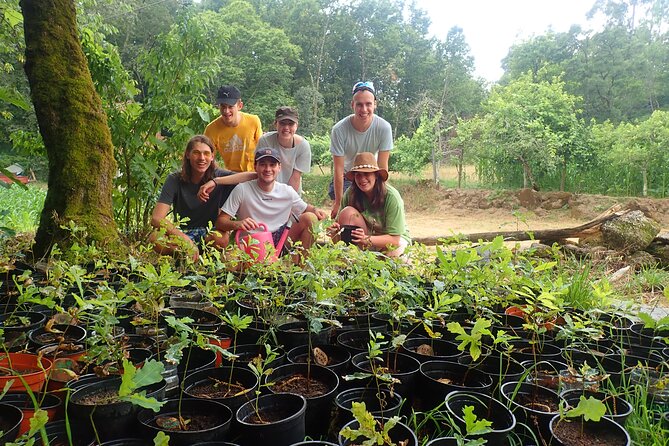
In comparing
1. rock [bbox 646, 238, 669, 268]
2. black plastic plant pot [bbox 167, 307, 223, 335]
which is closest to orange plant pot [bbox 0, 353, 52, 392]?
black plastic plant pot [bbox 167, 307, 223, 335]

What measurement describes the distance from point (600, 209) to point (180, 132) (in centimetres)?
1050

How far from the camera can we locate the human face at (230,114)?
4.02 meters

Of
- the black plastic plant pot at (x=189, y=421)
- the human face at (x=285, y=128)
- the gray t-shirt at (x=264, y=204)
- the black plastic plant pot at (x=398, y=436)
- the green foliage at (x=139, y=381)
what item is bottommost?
the black plastic plant pot at (x=398, y=436)

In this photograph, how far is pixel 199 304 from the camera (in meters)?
2.11

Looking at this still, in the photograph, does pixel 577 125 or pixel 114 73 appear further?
pixel 577 125

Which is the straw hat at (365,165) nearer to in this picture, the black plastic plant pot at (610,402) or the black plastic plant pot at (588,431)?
the black plastic plant pot at (610,402)

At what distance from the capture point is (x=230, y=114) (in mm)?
4062

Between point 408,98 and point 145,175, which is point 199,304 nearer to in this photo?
point 145,175

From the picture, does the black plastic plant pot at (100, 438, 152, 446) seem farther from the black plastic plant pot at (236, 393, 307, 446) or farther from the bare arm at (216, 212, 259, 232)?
the bare arm at (216, 212, 259, 232)

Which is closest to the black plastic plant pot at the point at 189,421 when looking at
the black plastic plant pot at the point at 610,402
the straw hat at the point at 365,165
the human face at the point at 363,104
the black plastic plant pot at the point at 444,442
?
the black plastic plant pot at the point at 444,442

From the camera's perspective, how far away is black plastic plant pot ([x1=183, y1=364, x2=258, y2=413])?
1.30 meters

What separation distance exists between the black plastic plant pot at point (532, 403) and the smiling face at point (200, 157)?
2.78m

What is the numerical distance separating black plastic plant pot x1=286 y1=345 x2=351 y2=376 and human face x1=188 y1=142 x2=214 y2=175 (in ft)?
7.33

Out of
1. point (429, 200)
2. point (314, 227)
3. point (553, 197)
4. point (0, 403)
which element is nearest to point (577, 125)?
point (553, 197)
